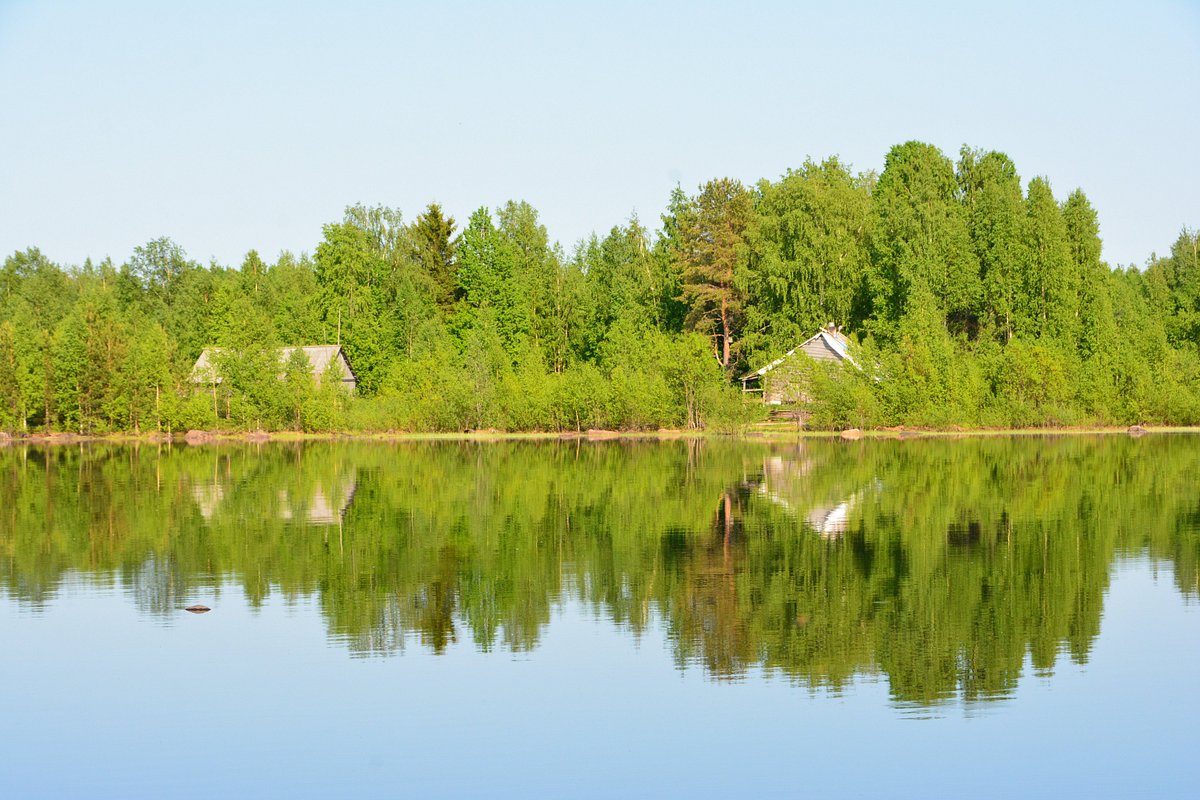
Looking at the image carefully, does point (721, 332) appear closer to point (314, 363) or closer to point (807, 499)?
point (314, 363)

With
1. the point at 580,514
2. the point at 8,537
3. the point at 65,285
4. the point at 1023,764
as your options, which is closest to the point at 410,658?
the point at 1023,764

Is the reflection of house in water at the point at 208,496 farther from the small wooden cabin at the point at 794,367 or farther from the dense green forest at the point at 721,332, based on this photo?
the small wooden cabin at the point at 794,367

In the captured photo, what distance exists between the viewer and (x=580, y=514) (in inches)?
1032

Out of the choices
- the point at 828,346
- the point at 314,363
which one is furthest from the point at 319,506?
the point at 314,363

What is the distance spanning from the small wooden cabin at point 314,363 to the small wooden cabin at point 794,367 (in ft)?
84.1

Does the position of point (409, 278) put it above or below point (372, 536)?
above

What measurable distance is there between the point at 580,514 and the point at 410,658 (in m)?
12.8

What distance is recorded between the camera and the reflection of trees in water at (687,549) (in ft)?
46.8

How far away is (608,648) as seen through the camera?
13.9m

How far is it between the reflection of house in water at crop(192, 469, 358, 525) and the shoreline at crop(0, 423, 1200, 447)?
96.6 feet

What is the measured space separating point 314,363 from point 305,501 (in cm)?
5074

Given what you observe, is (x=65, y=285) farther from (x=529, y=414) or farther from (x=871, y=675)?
(x=871, y=675)

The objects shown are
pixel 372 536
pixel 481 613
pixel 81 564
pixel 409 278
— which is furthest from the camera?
pixel 409 278

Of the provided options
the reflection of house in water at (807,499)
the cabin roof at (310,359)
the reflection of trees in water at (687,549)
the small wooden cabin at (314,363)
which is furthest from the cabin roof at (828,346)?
the reflection of house in water at (807,499)
